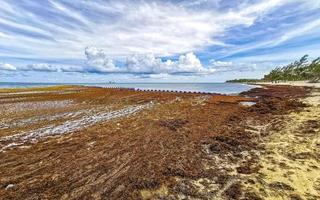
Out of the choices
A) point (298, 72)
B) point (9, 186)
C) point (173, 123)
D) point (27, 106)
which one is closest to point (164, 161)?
point (9, 186)

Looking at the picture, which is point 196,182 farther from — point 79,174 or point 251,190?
point 79,174

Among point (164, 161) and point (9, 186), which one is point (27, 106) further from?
point (164, 161)

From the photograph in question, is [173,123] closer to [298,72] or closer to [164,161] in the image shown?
[164,161]

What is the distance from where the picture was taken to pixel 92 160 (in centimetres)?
966

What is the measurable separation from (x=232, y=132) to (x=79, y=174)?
326 inches

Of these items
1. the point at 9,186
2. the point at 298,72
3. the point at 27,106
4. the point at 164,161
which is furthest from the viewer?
the point at 298,72

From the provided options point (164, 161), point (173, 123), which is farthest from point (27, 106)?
point (164, 161)

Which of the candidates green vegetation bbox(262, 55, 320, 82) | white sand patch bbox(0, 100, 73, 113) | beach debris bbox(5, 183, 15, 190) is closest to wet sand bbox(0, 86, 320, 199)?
beach debris bbox(5, 183, 15, 190)

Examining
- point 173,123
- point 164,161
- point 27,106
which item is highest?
point 164,161

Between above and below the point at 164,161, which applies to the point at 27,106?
below

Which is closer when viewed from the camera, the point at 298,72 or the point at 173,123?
the point at 173,123

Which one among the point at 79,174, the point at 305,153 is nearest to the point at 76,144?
the point at 79,174

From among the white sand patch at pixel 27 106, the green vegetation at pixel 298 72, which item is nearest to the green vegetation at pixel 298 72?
the green vegetation at pixel 298 72

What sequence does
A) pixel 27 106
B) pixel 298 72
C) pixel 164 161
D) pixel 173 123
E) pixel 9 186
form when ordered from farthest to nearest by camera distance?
pixel 298 72
pixel 27 106
pixel 173 123
pixel 164 161
pixel 9 186
